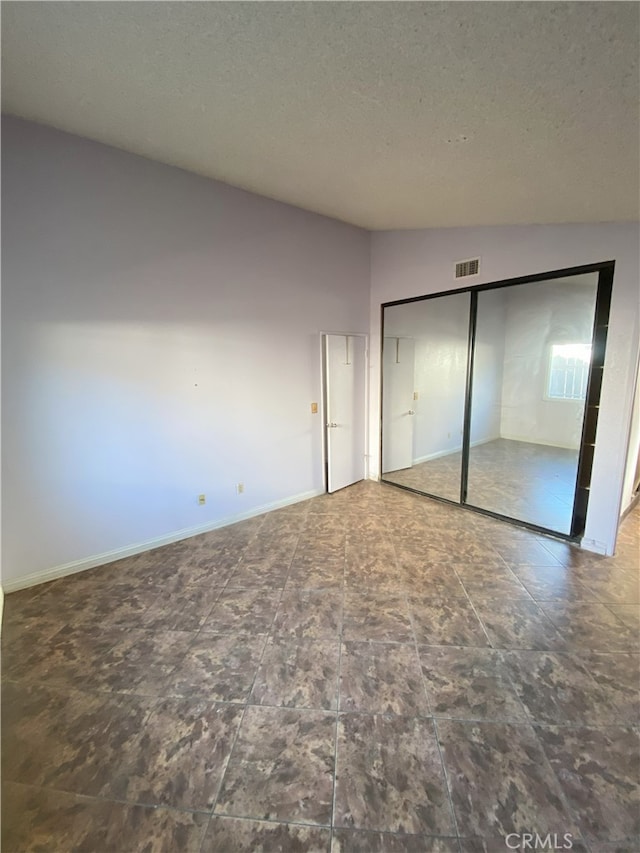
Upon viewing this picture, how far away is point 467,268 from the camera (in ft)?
11.8

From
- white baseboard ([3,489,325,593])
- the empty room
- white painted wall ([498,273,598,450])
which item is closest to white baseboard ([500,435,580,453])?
white painted wall ([498,273,598,450])

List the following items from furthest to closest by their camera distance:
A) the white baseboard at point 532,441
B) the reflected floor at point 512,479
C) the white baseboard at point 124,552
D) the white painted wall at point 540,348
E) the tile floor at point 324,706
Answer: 1. the white baseboard at point 532,441
2. the reflected floor at point 512,479
3. the white painted wall at point 540,348
4. the white baseboard at point 124,552
5. the tile floor at point 324,706

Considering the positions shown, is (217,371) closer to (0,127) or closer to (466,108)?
(0,127)

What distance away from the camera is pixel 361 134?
2.08 metres

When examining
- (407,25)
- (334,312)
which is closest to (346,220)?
(334,312)

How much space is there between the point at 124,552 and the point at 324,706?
2.24 meters

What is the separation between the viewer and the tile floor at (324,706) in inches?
47.9

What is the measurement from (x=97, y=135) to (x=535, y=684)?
4538 mm

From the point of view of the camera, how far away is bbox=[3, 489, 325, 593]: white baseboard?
2.56 meters

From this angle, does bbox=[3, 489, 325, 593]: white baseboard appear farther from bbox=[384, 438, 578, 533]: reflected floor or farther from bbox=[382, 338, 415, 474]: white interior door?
bbox=[384, 438, 578, 533]: reflected floor

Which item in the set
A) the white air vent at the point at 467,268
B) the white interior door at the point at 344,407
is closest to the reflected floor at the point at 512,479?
the white interior door at the point at 344,407

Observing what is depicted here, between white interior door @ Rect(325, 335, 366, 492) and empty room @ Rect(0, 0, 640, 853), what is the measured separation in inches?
2.2

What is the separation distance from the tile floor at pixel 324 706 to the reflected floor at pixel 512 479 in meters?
0.79

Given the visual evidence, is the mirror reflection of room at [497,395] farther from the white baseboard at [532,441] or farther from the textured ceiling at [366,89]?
the textured ceiling at [366,89]
